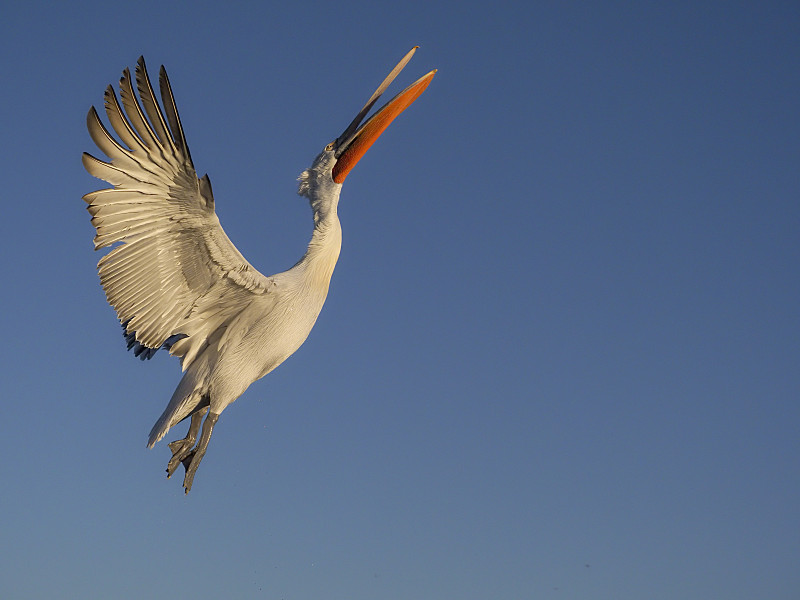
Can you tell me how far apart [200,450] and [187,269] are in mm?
1791

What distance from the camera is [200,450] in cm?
795

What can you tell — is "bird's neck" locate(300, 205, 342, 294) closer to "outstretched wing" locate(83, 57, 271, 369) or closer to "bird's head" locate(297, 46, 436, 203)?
"bird's head" locate(297, 46, 436, 203)

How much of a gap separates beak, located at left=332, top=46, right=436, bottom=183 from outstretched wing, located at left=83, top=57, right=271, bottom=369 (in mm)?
→ 1814

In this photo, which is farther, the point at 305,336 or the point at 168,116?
the point at 305,336

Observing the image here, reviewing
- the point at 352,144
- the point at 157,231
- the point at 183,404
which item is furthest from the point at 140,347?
the point at 352,144

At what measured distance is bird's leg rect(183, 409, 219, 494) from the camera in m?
7.91

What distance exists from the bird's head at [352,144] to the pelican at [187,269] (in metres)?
0.02

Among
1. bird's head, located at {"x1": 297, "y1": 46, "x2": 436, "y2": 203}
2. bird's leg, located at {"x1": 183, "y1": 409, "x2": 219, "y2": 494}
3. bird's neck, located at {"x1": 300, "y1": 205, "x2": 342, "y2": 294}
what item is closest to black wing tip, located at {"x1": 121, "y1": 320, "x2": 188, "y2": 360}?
bird's leg, located at {"x1": 183, "y1": 409, "x2": 219, "y2": 494}

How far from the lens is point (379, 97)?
9.58 m

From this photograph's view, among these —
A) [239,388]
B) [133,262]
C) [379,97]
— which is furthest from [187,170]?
[379,97]

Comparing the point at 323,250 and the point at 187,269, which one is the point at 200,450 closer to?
the point at 187,269

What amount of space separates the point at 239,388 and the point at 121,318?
4.25 ft

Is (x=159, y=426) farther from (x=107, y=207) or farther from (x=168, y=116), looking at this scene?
(x=168, y=116)

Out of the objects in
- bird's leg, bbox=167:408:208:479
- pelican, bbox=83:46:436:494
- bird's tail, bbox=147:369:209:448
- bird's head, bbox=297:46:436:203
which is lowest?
bird's leg, bbox=167:408:208:479
